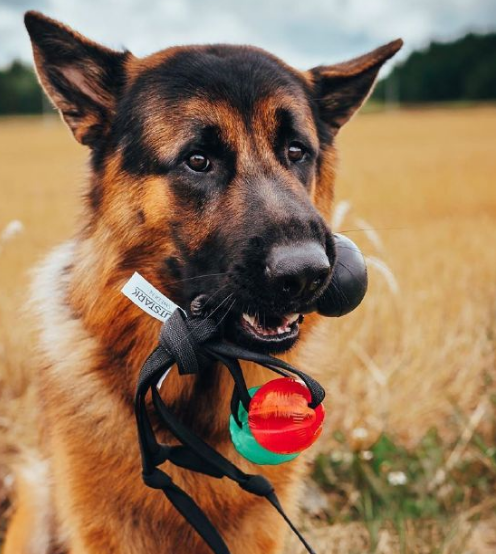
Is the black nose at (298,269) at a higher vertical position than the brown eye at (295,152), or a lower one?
lower

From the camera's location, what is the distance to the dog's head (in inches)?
82.0

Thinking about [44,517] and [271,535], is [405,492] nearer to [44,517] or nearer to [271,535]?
[271,535]

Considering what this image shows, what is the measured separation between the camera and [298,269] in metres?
1.89

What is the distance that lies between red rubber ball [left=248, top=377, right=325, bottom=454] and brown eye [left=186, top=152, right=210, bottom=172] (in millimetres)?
895

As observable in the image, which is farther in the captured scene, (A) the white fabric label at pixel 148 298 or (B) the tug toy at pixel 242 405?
(A) the white fabric label at pixel 148 298

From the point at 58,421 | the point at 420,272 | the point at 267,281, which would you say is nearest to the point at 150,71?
the point at 267,281

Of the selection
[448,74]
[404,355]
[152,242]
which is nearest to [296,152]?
[152,242]

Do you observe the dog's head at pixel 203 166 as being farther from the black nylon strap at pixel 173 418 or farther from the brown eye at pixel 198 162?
the black nylon strap at pixel 173 418

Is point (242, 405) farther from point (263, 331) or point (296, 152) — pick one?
point (296, 152)

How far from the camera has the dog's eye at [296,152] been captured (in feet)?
8.39

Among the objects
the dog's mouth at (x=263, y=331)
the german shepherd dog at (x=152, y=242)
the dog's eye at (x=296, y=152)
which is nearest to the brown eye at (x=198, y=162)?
the german shepherd dog at (x=152, y=242)

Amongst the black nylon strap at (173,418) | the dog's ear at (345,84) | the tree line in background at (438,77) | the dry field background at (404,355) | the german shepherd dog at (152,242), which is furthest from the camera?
the tree line in background at (438,77)

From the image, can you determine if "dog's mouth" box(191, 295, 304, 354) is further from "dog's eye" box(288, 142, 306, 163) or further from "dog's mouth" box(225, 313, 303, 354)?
"dog's eye" box(288, 142, 306, 163)

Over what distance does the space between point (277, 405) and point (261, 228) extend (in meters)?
0.58
